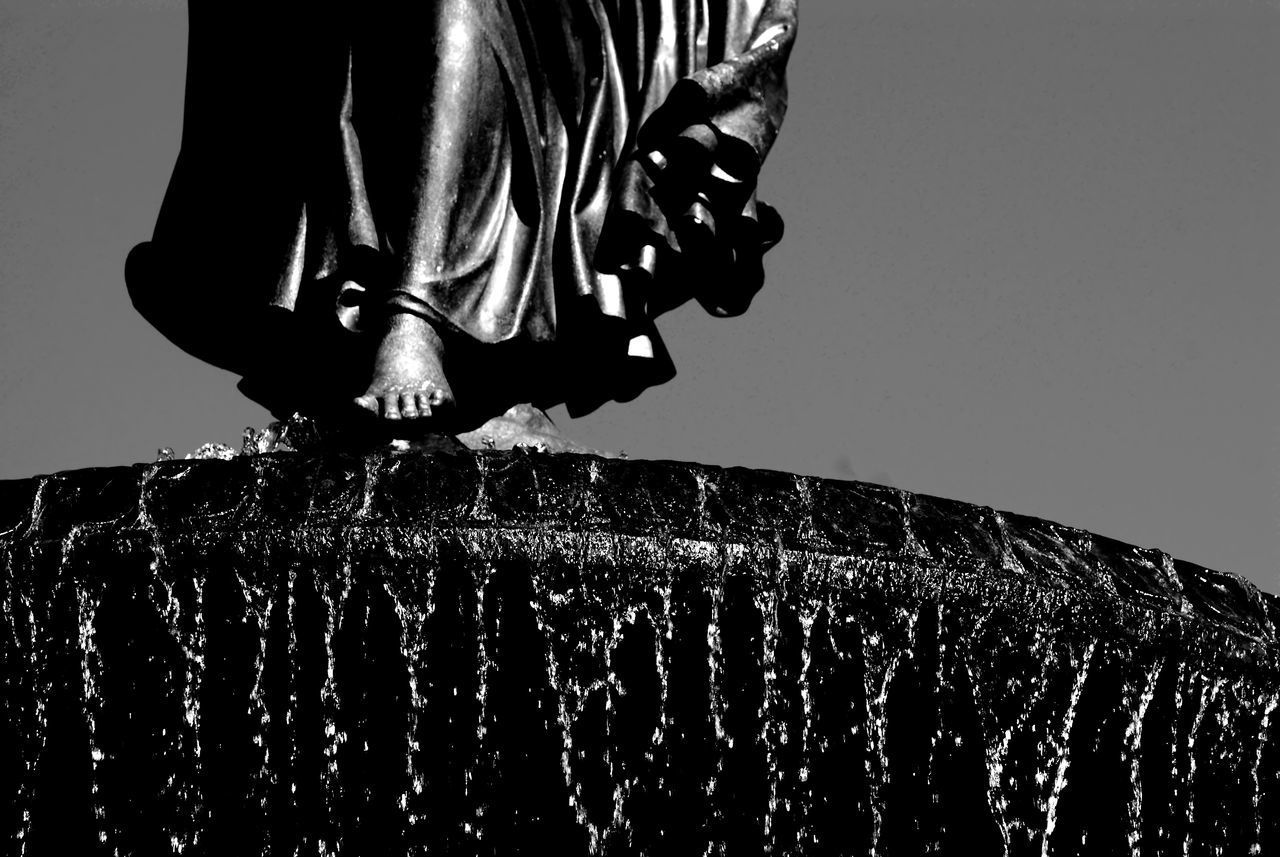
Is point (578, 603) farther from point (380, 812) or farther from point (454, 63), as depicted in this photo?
point (454, 63)

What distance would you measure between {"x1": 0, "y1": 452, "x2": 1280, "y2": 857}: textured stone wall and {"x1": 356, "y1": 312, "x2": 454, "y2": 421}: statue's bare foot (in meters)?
1.25

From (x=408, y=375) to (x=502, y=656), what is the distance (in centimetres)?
165

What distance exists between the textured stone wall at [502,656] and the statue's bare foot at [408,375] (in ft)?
4.11

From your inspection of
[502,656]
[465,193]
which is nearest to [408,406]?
[465,193]

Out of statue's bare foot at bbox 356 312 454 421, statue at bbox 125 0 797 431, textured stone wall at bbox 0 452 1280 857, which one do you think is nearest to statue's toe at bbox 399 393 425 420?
statue's bare foot at bbox 356 312 454 421

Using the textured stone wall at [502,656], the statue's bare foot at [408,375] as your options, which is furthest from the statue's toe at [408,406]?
the textured stone wall at [502,656]

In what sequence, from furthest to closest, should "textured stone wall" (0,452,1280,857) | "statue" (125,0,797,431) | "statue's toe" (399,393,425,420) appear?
1. "statue" (125,0,797,431)
2. "statue's toe" (399,393,425,420)
3. "textured stone wall" (0,452,1280,857)

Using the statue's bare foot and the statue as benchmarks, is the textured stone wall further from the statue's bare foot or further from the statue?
the statue

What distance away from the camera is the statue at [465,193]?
8.23 meters

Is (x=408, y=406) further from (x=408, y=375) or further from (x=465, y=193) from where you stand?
(x=465, y=193)

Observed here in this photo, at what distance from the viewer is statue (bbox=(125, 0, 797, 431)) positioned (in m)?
8.23

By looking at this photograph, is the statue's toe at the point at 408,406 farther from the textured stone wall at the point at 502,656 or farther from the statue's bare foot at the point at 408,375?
the textured stone wall at the point at 502,656

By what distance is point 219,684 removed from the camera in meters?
6.42

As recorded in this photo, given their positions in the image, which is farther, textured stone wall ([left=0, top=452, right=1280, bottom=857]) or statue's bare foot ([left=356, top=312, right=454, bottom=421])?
statue's bare foot ([left=356, top=312, right=454, bottom=421])
